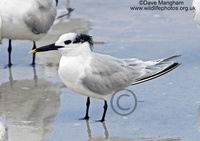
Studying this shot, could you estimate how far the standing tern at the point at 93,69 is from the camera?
5.43m

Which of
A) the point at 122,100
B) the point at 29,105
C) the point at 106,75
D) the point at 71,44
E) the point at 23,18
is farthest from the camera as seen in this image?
the point at 23,18

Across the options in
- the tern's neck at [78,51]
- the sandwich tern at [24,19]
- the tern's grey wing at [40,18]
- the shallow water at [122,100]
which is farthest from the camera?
the tern's grey wing at [40,18]

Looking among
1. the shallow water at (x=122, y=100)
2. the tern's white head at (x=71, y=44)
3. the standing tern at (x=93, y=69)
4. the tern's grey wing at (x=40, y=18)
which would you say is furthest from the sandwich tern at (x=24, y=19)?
the tern's white head at (x=71, y=44)

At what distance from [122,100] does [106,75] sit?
628mm

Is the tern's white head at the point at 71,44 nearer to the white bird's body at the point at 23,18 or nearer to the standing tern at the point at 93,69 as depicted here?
the standing tern at the point at 93,69

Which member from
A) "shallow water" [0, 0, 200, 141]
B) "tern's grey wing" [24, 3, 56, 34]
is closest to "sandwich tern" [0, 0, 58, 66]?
"tern's grey wing" [24, 3, 56, 34]

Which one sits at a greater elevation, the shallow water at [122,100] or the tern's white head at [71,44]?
the tern's white head at [71,44]

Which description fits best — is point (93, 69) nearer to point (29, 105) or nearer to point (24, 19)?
point (29, 105)

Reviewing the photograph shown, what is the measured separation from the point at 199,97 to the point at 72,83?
147 centimetres

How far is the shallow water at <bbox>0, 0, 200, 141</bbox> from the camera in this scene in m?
5.36

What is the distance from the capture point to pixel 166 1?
33.0ft

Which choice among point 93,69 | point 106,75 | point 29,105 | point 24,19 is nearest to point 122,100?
point 106,75

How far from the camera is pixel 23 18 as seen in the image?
24.0ft

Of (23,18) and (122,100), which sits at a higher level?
(23,18)
